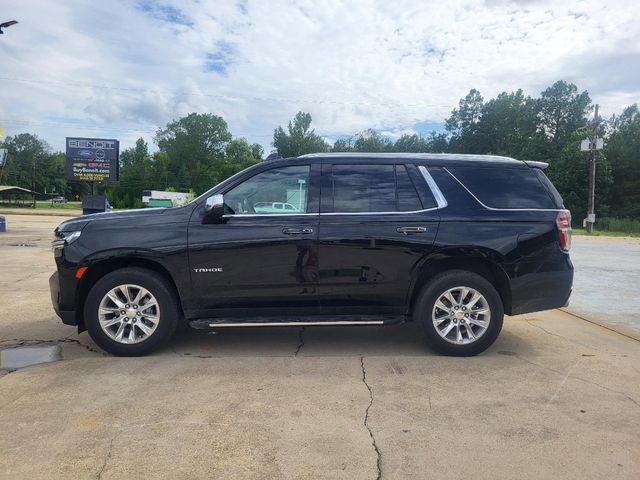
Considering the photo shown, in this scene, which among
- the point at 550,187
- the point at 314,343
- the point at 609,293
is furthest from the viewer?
the point at 609,293

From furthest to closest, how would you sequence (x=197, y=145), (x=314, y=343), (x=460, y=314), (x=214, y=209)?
(x=197, y=145) < (x=314, y=343) < (x=460, y=314) < (x=214, y=209)

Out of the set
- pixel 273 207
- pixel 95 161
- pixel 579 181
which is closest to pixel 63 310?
pixel 273 207

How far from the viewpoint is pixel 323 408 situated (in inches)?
153

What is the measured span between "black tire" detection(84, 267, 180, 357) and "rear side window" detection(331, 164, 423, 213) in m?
1.86

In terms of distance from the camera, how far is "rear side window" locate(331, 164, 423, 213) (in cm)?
512

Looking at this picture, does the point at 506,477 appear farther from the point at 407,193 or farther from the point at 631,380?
the point at 407,193

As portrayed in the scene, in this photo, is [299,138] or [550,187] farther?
[299,138]

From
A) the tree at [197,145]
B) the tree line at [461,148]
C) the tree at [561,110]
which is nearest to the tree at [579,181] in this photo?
the tree line at [461,148]

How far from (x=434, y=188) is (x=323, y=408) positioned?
2504 mm

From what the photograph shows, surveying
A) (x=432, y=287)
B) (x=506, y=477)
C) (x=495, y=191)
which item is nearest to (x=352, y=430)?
(x=506, y=477)

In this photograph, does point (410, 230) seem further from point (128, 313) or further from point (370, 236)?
point (128, 313)

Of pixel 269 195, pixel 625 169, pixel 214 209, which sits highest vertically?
pixel 625 169

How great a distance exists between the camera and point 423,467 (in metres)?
3.06

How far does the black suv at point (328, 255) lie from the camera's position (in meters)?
4.94
